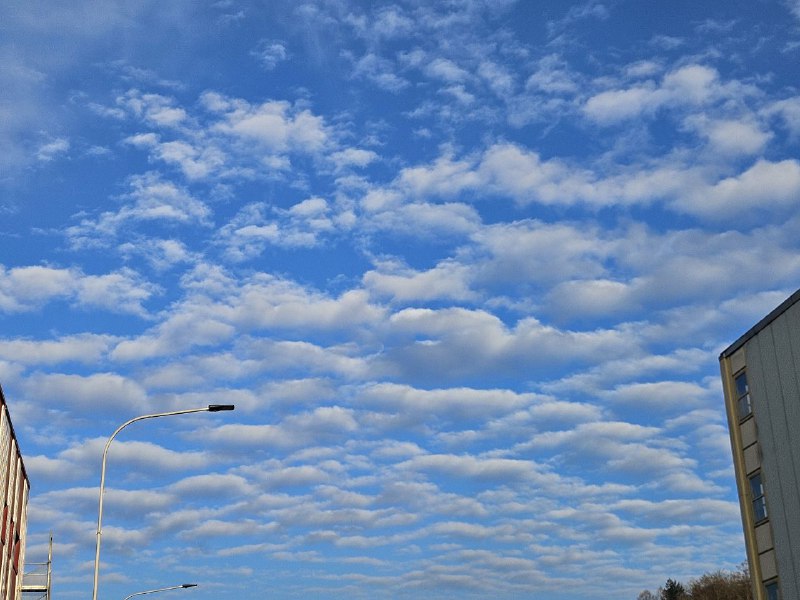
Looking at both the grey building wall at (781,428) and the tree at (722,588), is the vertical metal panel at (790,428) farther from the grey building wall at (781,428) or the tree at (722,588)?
the tree at (722,588)

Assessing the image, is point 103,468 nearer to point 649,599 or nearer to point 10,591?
point 10,591

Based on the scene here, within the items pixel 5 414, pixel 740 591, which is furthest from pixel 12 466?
pixel 740 591

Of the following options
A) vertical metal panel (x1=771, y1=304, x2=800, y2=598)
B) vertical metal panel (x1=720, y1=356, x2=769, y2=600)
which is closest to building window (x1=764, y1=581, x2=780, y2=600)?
vertical metal panel (x1=720, y1=356, x2=769, y2=600)

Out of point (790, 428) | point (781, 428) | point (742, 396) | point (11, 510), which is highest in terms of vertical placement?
point (742, 396)

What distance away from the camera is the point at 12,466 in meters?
55.8

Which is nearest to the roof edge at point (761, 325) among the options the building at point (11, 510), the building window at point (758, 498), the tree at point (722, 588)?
the building window at point (758, 498)

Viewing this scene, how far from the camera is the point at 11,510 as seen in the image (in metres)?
56.8

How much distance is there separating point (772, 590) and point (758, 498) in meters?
4.24

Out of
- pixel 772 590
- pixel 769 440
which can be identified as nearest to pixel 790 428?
pixel 769 440

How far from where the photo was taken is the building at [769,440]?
42.7 metres

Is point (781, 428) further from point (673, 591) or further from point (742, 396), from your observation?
point (673, 591)

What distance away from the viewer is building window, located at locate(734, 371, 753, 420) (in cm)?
4750

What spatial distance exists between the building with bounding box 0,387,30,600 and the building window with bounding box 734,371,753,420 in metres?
36.9

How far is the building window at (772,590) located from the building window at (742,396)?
7.94 m
